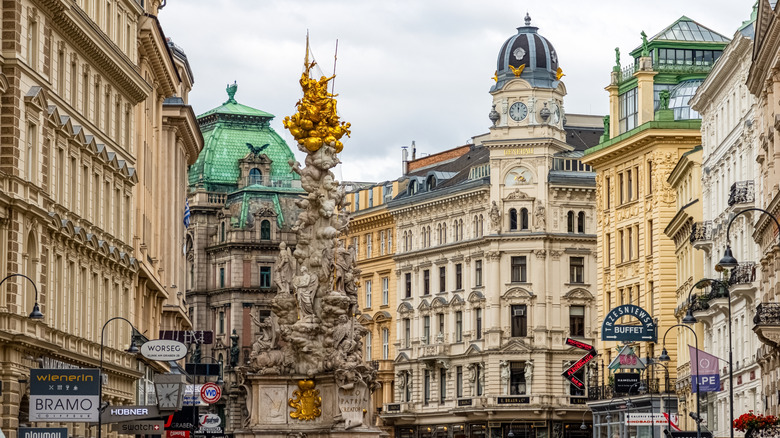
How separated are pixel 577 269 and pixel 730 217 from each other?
45.7 m

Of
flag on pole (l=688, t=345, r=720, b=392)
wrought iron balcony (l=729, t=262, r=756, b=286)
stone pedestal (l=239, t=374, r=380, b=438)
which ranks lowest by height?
stone pedestal (l=239, t=374, r=380, b=438)

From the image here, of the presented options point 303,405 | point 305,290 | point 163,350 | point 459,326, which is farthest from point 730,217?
point 459,326

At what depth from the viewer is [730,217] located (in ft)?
239

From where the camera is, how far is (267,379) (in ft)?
149

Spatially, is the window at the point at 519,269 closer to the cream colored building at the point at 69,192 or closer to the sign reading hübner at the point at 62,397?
the cream colored building at the point at 69,192

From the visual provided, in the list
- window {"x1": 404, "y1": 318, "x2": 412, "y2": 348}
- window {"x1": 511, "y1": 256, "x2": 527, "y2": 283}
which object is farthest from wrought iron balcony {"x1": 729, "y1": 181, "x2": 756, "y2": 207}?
window {"x1": 404, "y1": 318, "x2": 412, "y2": 348}

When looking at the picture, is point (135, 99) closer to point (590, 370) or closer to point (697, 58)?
point (697, 58)

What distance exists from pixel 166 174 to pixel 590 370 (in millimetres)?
33238

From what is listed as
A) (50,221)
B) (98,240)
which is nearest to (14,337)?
(50,221)

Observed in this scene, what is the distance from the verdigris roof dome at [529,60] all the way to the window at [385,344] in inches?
840

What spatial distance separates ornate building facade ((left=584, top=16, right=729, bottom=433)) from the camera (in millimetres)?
94188

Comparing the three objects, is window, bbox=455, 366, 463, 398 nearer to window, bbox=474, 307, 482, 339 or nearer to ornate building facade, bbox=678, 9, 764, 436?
window, bbox=474, 307, 482, 339

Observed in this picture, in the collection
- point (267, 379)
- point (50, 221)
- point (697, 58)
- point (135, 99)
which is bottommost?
point (267, 379)

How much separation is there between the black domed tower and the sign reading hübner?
Answer: 78307 millimetres
